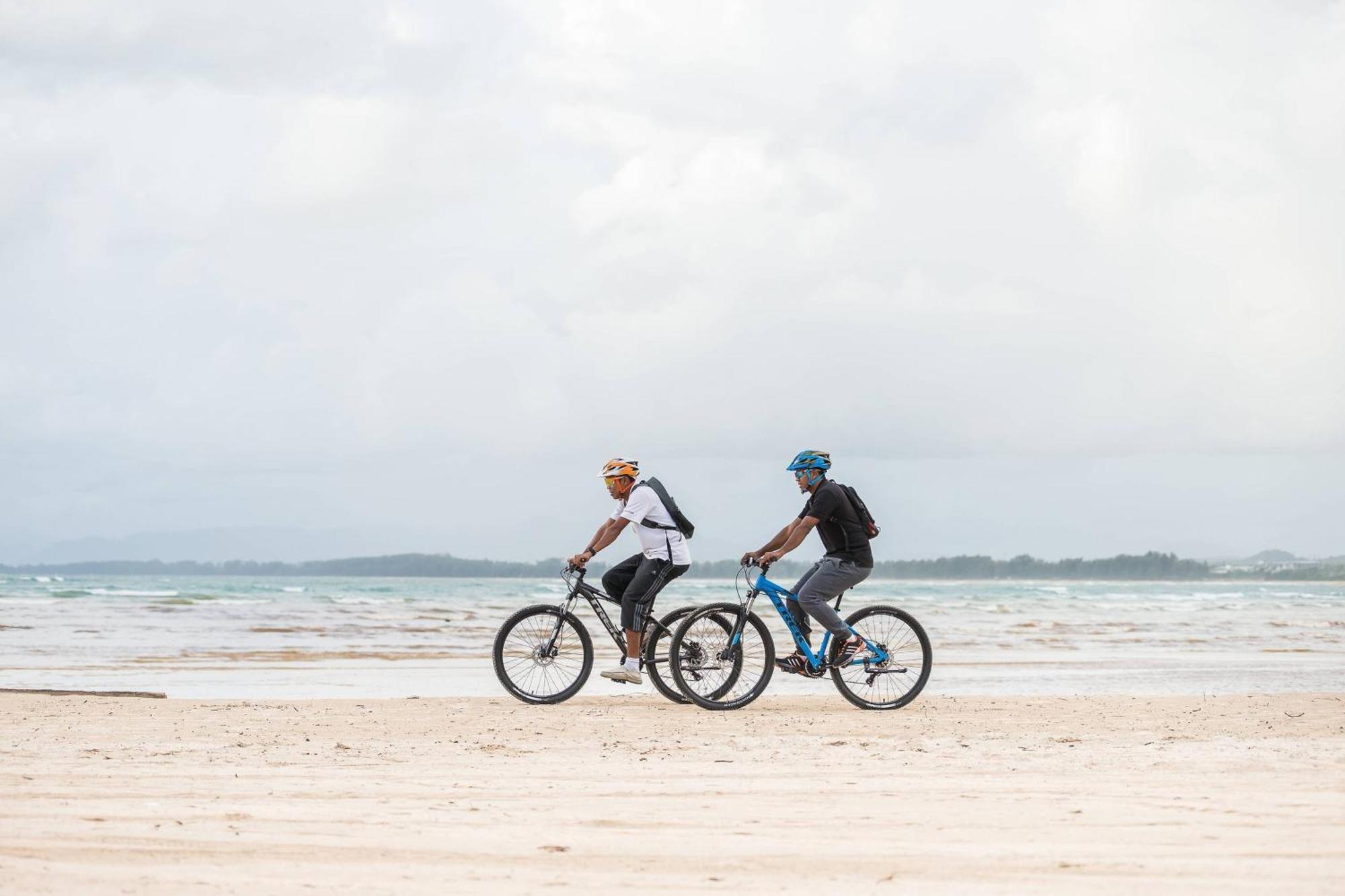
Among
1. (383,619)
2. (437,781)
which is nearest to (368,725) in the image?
(437,781)

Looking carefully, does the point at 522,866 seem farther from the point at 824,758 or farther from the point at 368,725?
the point at 368,725

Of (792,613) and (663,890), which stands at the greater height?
(792,613)

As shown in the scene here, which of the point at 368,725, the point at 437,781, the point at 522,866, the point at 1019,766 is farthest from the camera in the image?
the point at 368,725

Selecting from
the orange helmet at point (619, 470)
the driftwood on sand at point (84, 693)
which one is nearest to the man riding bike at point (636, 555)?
the orange helmet at point (619, 470)

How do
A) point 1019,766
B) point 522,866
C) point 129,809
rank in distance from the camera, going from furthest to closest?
point 1019,766 → point 129,809 → point 522,866

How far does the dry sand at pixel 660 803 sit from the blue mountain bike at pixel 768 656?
0.50m

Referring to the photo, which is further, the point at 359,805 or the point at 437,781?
the point at 437,781

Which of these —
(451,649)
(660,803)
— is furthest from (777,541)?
(451,649)

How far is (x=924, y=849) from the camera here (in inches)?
189

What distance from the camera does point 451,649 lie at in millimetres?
18484

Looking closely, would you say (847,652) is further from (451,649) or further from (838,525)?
(451,649)

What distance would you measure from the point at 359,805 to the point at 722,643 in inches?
179

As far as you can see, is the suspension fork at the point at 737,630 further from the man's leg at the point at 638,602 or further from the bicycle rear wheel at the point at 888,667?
the bicycle rear wheel at the point at 888,667

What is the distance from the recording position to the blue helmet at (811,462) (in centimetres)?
956
